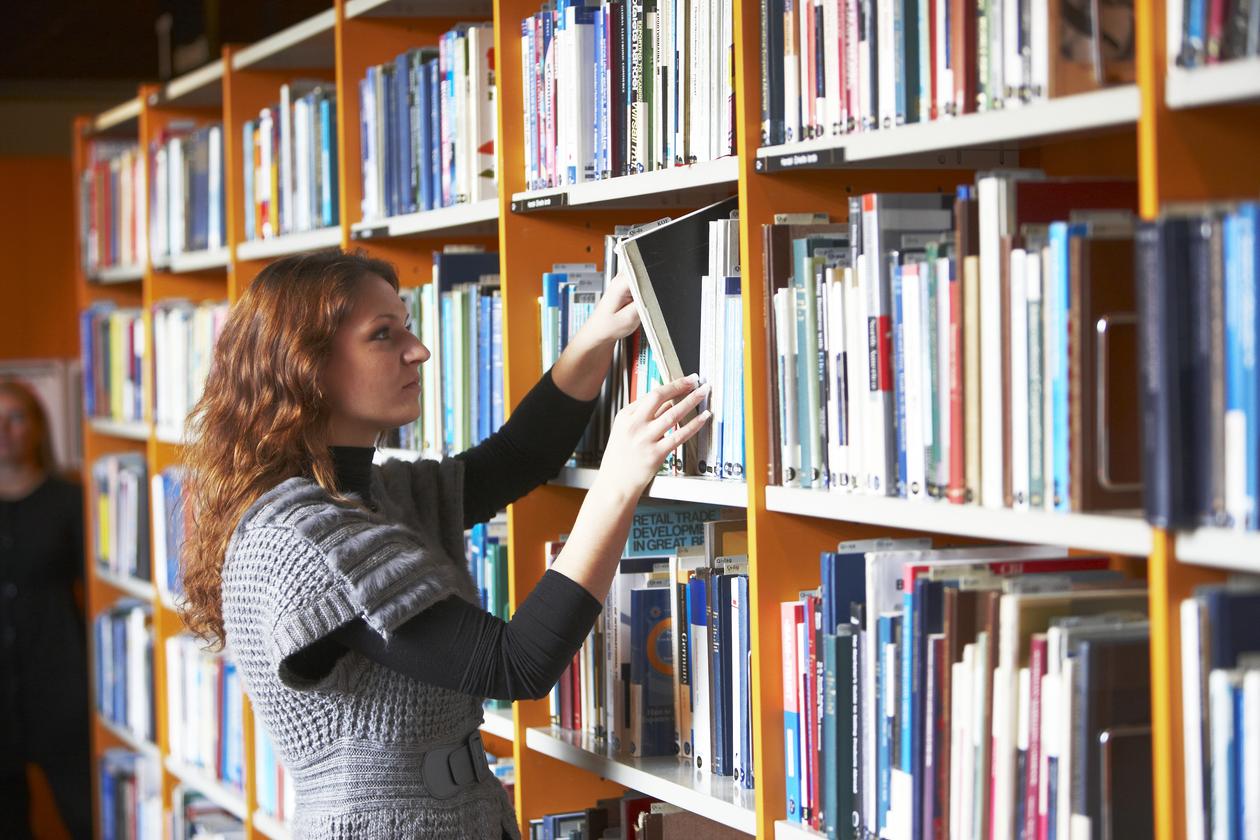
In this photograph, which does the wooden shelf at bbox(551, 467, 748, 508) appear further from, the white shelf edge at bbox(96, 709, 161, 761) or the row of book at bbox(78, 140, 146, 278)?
the row of book at bbox(78, 140, 146, 278)

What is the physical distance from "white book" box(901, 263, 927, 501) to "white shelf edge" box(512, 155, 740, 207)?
36 cm

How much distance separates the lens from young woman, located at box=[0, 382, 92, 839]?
15.1 ft

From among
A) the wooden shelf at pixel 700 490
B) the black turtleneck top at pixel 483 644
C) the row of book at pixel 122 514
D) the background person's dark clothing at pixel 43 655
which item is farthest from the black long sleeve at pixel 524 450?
the background person's dark clothing at pixel 43 655

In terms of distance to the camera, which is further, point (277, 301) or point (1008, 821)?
point (277, 301)

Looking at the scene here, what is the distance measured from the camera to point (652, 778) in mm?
2113

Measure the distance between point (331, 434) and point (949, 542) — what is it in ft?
2.94

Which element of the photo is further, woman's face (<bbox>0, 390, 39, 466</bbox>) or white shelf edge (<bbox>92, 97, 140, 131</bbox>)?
woman's face (<bbox>0, 390, 39, 466</bbox>)

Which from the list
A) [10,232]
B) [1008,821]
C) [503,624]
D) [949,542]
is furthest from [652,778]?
[10,232]

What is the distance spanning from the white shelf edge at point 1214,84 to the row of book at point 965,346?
0.48 ft

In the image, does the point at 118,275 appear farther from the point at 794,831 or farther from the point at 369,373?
the point at 794,831

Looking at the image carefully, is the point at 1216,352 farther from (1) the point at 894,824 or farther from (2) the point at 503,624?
(2) the point at 503,624

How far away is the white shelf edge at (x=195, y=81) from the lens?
148 inches

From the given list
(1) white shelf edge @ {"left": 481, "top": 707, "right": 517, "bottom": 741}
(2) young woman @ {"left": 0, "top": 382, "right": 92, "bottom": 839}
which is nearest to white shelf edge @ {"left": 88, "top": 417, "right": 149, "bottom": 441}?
(2) young woman @ {"left": 0, "top": 382, "right": 92, "bottom": 839}

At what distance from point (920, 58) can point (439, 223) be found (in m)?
1.18
